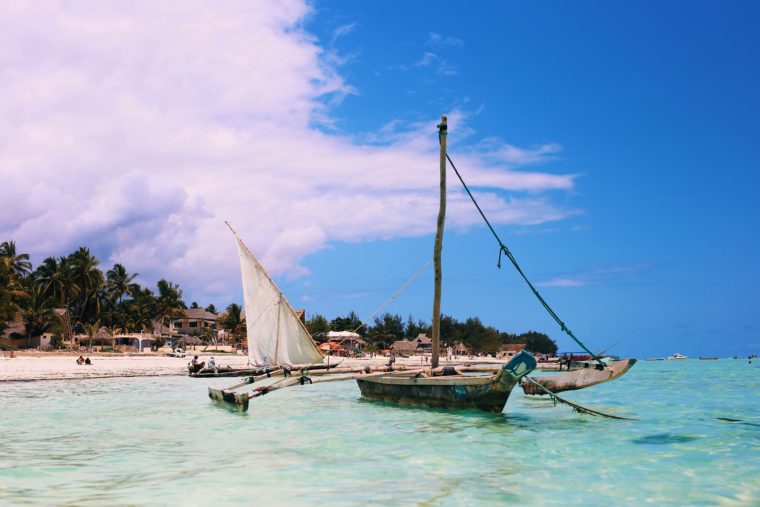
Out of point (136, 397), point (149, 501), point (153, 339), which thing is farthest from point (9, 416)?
point (153, 339)

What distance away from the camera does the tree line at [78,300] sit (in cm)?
6638

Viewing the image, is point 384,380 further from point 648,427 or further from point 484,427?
point 648,427

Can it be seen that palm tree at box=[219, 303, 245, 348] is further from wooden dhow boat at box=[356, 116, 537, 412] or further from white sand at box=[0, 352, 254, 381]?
wooden dhow boat at box=[356, 116, 537, 412]

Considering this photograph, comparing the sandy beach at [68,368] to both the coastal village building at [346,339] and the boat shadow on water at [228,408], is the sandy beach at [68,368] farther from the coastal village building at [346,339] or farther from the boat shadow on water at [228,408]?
the coastal village building at [346,339]

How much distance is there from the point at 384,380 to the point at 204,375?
66.4 feet

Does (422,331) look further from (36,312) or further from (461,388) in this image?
(461,388)

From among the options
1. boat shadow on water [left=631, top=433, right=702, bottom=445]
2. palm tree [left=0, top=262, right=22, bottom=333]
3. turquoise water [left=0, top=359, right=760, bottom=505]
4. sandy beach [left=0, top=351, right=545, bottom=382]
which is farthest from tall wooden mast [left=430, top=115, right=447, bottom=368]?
palm tree [left=0, top=262, right=22, bottom=333]

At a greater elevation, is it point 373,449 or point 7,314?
point 7,314

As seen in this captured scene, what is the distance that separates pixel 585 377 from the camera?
19.6 metres

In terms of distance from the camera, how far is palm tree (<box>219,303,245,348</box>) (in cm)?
9125

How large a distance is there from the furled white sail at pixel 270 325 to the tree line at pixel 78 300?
41690 millimetres

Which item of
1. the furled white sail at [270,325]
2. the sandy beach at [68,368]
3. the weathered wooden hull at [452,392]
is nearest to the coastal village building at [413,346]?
the sandy beach at [68,368]

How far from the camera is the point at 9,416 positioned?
62.1ft

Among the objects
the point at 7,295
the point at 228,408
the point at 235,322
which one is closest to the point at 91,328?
the point at 7,295
